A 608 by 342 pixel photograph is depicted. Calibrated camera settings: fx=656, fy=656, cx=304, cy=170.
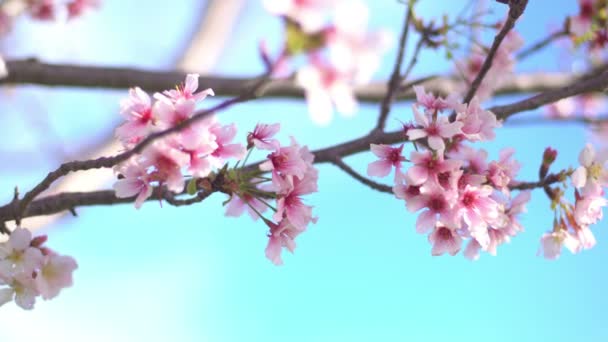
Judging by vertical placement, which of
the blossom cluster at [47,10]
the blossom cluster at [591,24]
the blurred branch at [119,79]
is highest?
the blossom cluster at [47,10]

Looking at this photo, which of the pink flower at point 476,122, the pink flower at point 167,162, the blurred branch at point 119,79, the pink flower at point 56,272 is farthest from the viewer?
the blurred branch at point 119,79

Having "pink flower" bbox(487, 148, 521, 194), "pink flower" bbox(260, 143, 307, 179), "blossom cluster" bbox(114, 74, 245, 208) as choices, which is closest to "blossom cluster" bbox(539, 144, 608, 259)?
"pink flower" bbox(487, 148, 521, 194)

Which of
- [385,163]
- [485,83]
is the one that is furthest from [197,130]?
[485,83]

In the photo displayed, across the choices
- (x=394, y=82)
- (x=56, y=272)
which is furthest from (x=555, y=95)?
(x=56, y=272)

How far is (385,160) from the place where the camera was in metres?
1.54

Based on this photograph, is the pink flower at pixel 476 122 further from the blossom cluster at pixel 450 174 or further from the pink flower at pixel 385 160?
the pink flower at pixel 385 160

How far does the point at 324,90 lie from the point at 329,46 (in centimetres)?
9

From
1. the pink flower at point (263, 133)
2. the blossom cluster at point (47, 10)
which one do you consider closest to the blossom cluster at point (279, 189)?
the pink flower at point (263, 133)

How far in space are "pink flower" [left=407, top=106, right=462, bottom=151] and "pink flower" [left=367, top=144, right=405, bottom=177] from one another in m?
0.09

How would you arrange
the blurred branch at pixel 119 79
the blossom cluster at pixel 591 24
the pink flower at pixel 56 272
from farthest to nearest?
the blurred branch at pixel 119 79 < the blossom cluster at pixel 591 24 < the pink flower at pixel 56 272

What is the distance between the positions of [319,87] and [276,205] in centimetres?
48

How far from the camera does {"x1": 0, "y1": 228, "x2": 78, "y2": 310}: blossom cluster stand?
152cm

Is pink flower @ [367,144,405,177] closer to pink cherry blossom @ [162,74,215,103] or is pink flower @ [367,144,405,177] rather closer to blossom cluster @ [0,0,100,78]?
pink cherry blossom @ [162,74,215,103]

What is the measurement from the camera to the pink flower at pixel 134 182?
4.36ft
